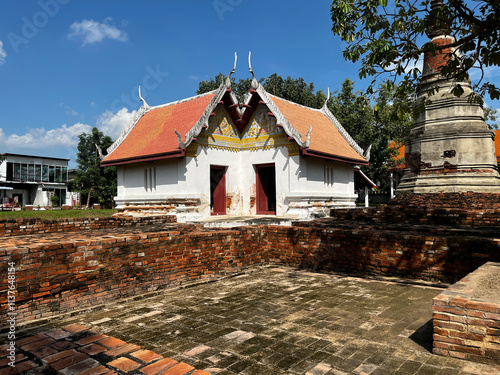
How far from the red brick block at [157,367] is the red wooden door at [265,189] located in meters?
12.4

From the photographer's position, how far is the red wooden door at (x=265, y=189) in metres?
15.4

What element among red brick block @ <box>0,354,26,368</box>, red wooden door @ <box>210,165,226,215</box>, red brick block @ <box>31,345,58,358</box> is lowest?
red brick block @ <box>31,345,58,358</box>

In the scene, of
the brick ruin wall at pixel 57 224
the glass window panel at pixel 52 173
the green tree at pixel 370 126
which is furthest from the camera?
the glass window panel at pixel 52 173

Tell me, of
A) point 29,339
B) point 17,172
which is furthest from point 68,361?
point 17,172

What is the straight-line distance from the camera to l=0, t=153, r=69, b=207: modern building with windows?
37.8 metres

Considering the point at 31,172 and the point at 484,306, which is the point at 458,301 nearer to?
the point at 484,306

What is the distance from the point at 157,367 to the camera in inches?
106

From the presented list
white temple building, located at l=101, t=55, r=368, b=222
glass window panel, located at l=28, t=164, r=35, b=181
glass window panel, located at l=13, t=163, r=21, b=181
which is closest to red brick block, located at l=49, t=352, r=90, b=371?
white temple building, located at l=101, t=55, r=368, b=222

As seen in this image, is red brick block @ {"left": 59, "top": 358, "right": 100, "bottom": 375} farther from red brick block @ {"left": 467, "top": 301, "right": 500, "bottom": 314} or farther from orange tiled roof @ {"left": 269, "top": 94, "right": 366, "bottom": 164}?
orange tiled roof @ {"left": 269, "top": 94, "right": 366, "bottom": 164}

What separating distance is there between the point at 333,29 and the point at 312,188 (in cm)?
904

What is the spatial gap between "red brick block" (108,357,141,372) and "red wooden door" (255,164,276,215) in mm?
12324

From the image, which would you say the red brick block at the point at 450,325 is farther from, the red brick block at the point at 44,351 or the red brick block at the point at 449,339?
the red brick block at the point at 44,351

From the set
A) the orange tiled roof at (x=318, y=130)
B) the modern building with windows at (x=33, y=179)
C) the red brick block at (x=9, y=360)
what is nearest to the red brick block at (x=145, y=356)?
the red brick block at (x=9, y=360)

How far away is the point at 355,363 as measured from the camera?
3062 mm
